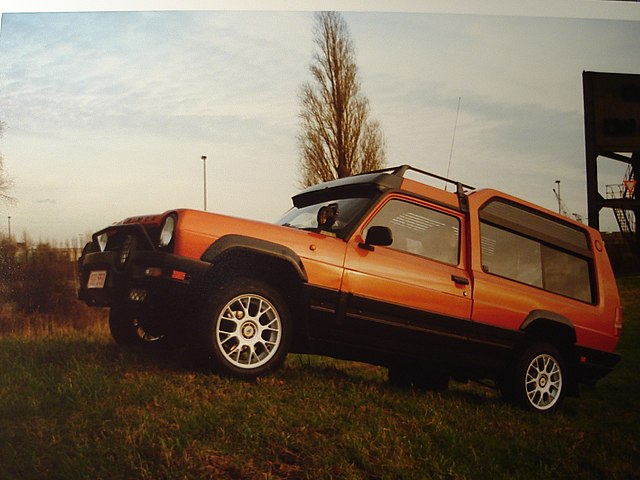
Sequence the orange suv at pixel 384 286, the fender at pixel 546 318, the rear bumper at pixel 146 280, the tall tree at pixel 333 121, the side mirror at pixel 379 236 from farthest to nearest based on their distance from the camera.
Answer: the fender at pixel 546 318
the tall tree at pixel 333 121
the side mirror at pixel 379 236
the orange suv at pixel 384 286
the rear bumper at pixel 146 280

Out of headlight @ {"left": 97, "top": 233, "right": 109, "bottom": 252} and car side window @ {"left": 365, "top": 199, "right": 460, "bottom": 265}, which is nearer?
headlight @ {"left": 97, "top": 233, "right": 109, "bottom": 252}

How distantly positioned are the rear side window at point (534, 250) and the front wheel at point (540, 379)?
515mm

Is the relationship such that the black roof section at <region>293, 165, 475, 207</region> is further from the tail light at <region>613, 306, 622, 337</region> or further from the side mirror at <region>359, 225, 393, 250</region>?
the tail light at <region>613, 306, 622, 337</region>

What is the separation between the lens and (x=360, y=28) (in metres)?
3.95

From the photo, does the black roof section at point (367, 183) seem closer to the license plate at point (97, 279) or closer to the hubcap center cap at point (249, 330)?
the hubcap center cap at point (249, 330)

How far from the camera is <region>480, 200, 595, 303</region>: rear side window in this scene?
13.7 feet

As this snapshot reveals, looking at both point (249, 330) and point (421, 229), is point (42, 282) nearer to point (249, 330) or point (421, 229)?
point (249, 330)

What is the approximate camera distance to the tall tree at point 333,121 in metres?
3.72

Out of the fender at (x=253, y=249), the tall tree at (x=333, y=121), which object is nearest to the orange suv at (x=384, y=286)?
the fender at (x=253, y=249)

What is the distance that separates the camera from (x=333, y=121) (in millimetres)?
3744

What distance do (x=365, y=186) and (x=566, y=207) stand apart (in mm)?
1665

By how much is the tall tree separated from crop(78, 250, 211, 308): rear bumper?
3.79 ft

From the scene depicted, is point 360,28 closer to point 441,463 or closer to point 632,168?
point 632,168

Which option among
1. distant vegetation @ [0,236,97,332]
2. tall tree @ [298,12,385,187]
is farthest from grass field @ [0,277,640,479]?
tall tree @ [298,12,385,187]
